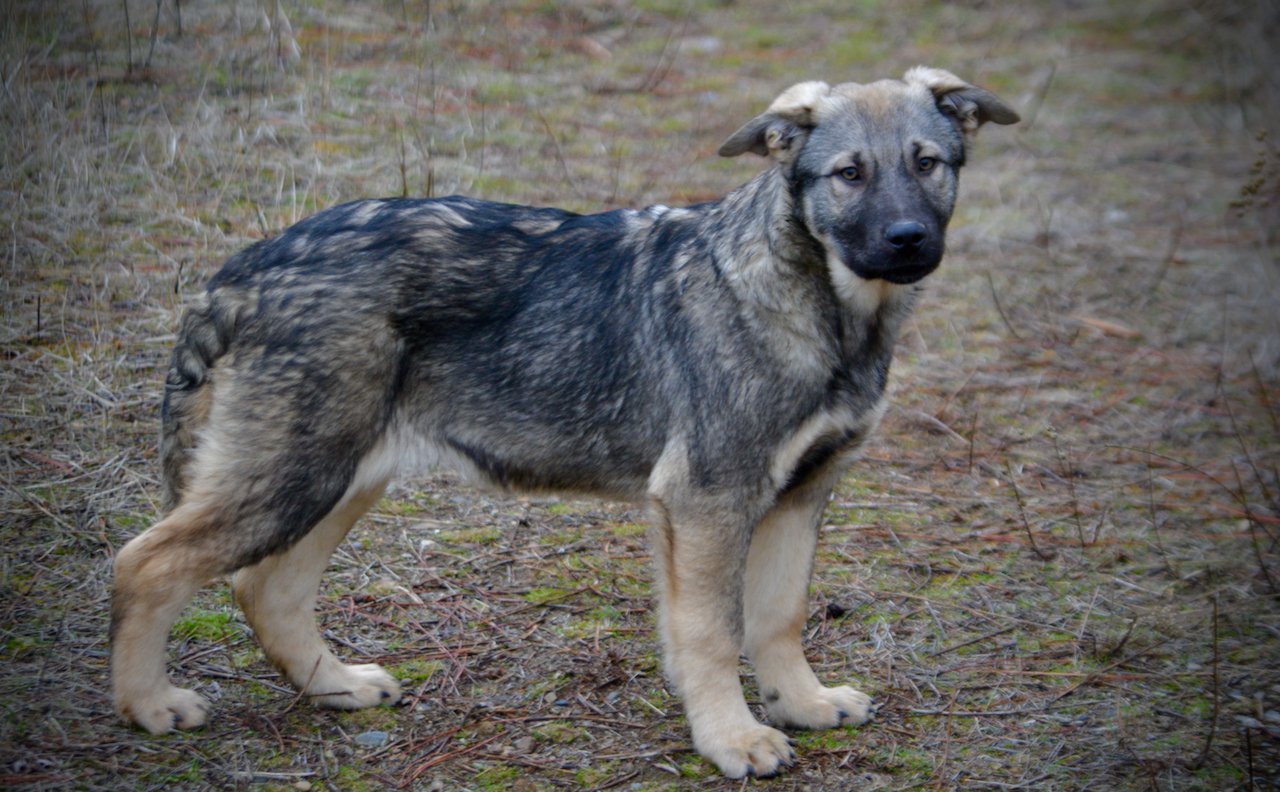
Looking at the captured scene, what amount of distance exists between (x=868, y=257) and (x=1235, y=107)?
9316 mm

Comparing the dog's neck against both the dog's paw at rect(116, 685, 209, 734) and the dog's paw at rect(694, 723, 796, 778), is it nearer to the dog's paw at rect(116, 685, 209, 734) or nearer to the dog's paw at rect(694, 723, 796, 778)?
the dog's paw at rect(694, 723, 796, 778)

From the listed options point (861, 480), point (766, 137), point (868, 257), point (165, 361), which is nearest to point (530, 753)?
point (868, 257)

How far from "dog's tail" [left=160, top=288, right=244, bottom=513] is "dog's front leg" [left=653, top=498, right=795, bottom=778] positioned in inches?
60.6

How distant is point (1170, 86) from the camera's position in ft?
39.9

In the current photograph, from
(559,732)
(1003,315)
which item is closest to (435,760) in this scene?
(559,732)

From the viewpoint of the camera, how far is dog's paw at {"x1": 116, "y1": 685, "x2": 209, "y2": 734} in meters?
3.78

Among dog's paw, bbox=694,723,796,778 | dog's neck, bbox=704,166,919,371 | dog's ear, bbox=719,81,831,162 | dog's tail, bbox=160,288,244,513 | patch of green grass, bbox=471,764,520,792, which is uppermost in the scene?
dog's ear, bbox=719,81,831,162

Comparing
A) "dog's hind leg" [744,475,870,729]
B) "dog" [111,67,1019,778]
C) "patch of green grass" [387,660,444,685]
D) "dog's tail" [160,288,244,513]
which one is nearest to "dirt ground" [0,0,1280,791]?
"patch of green grass" [387,660,444,685]

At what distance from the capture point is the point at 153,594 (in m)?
3.71

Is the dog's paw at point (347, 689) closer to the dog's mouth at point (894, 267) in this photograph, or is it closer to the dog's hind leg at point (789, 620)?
the dog's hind leg at point (789, 620)

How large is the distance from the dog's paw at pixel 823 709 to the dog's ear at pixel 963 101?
204cm

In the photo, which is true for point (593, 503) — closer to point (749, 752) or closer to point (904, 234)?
point (749, 752)

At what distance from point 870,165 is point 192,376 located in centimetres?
235

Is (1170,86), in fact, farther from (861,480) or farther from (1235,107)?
(861,480)
